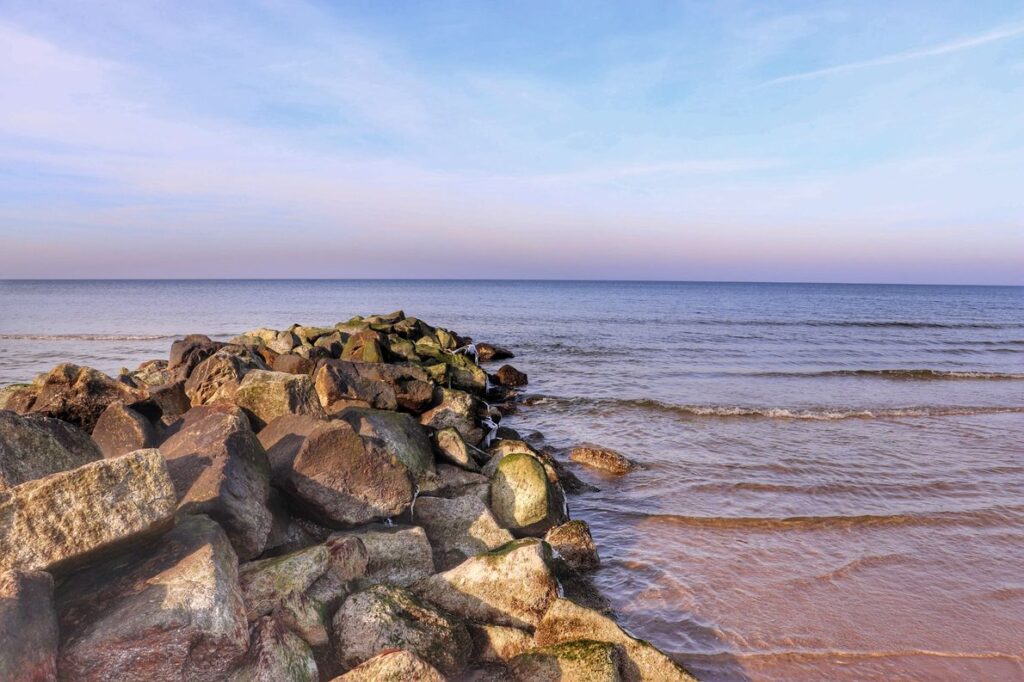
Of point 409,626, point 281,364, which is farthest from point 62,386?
point 409,626

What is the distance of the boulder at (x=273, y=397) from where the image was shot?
28.3ft

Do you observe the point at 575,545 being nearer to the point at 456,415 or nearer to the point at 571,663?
the point at 571,663

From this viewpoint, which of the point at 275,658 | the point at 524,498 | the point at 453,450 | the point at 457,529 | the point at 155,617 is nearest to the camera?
the point at 155,617

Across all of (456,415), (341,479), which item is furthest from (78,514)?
(456,415)

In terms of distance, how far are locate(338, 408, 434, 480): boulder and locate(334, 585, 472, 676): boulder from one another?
246 centimetres

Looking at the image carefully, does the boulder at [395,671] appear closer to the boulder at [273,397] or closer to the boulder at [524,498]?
the boulder at [524,498]

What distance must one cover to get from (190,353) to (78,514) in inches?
423

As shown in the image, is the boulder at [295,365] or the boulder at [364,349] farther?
the boulder at [364,349]

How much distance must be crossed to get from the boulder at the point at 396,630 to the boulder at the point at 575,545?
2.39 metres

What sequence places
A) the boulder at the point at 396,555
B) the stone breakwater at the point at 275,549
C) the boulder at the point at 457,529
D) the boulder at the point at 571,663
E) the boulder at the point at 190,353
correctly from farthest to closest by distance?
the boulder at the point at 190,353, the boulder at the point at 457,529, the boulder at the point at 396,555, the boulder at the point at 571,663, the stone breakwater at the point at 275,549

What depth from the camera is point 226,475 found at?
6039 millimetres

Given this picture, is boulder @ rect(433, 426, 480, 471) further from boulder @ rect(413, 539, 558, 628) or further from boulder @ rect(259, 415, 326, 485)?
boulder @ rect(413, 539, 558, 628)

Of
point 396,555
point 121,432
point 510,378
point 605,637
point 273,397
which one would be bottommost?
point 510,378

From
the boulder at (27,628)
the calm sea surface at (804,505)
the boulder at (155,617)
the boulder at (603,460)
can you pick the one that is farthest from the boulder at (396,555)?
the boulder at (603,460)
